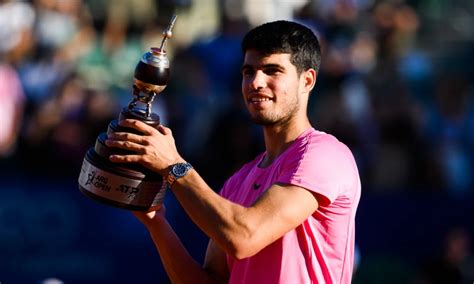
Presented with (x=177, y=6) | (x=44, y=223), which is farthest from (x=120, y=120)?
(x=177, y=6)

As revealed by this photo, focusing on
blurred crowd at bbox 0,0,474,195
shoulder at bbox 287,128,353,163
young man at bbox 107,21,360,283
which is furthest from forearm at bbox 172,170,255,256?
blurred crowd at bbox 0,0,474,195

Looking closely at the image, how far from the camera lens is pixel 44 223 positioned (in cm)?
1002

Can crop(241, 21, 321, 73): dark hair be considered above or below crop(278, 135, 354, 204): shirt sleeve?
above

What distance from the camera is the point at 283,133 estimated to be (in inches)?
190

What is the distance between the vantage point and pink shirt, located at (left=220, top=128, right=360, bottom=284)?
14.7ft

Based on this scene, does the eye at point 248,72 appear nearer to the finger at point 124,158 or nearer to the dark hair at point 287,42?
the dark hair at point 287,42

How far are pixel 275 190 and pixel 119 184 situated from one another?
632 mm

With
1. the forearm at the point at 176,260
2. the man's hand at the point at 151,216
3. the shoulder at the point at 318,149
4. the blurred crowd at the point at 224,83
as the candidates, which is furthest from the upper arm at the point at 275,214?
the blurred crowd at the point at 224,83

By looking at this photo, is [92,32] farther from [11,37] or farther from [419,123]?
[419,123]

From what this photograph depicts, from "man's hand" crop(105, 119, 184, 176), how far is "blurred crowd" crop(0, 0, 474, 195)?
18.7 ft

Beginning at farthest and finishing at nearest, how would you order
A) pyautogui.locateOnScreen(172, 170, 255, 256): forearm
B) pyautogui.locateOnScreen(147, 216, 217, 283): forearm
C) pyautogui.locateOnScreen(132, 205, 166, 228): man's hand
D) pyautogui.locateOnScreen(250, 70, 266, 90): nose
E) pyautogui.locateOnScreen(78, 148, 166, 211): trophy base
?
pyautogui.locateOnScreen(147, 216, 217, 283): forearm → pyautogui.locateOnScreen(132, 205, 166, 228): man's hand → pyautogui.locateOnScreen(250, 70, 266, 90): nose → pyautogui.locateOnScreen(78, 148, 166, 211): trophy base → pyautogui.locateOnScreen(172, 170, 255, 256): forearm

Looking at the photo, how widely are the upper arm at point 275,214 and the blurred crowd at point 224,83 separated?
5.71 meters

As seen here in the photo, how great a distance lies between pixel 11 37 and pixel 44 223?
8.89 feet

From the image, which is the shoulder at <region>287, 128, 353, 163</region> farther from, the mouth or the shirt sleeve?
the mouth
